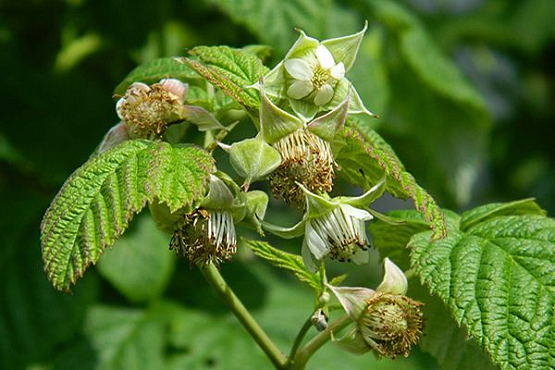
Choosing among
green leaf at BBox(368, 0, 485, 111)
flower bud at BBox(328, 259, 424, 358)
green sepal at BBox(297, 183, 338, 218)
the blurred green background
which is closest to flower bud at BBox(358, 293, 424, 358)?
flower bud at BBox(328, 259, 424, 358)

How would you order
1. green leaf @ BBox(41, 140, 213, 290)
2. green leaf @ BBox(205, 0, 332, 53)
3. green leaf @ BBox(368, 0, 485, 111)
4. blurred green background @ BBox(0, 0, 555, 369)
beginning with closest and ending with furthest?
Result: green leaf @ BBox(41, 140, 213, 290)
green leaf @ BBox(205, 0, 332, 53)
blurred green background @ BBox(0, 0, 555, 369)
green leaf @ BBox(368, 0, 485, 111)

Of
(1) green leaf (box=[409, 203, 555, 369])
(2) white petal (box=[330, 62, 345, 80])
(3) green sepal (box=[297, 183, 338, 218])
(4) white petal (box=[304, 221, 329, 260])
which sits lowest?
(1) green leaf (box=[409, 203, 555, 369])

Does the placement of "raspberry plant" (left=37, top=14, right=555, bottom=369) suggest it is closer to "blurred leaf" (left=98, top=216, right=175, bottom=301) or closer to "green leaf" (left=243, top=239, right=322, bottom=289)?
"green leaf" (left=243, top=239, right=322, bottom=289)

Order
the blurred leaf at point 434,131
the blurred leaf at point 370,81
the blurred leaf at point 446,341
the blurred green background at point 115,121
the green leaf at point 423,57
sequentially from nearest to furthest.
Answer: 1. the blurred leaf at point 446,341
2. the blurred green background at point 115,121
3. the blurred leaf at point 370,81
4. the green leaf at point 423,57
5. the blurred leaf at point 434,131

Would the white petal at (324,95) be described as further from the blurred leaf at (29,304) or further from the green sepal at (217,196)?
the blurred leaf at (29,304)

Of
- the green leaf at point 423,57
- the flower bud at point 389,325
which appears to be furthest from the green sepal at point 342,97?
the green leaf at point 423,57

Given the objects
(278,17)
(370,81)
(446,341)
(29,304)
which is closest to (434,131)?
(370,81)

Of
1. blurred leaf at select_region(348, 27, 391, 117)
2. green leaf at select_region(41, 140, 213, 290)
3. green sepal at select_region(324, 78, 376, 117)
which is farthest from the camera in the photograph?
blurred leaf at select_region(348, 27, 391, 117)
